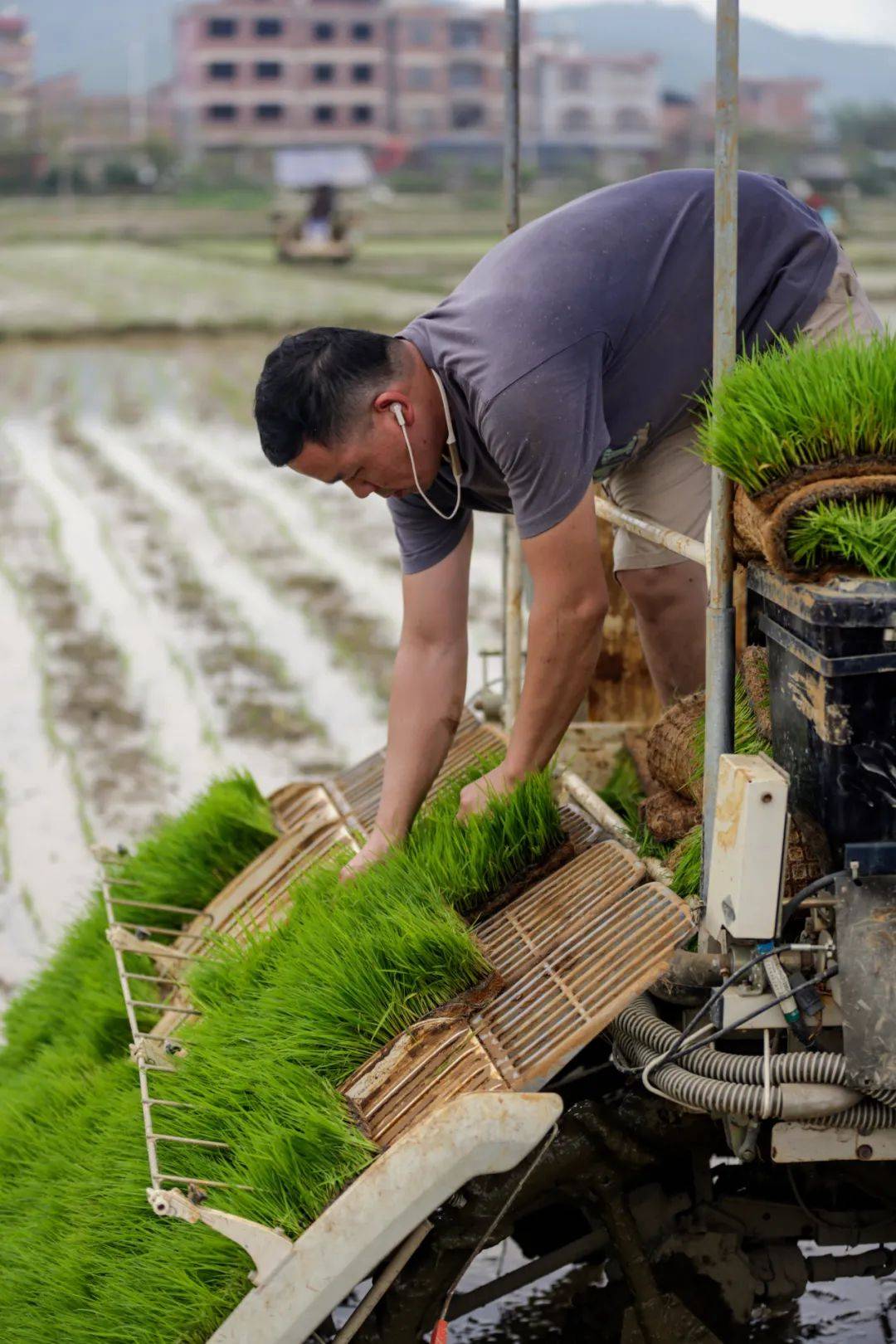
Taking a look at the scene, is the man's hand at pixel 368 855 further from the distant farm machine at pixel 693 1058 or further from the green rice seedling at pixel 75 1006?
the green rice seedling at pixel 75 1006

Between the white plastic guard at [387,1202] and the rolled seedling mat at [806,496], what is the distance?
0.88m

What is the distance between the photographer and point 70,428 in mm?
14664

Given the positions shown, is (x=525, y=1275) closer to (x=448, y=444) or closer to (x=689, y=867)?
(x=689, y=867)

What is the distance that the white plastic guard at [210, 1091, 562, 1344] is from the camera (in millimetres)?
2309

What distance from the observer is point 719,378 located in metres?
2.53

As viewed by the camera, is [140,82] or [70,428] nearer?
[70,428]

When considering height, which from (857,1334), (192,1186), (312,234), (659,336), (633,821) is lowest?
(857,1334)

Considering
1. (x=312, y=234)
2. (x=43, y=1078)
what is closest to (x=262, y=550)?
(x=43, y=1078)

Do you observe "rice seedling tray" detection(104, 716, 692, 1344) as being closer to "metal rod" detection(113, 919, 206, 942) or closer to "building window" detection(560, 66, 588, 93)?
"metal rod" detection(113, 919, 206, 942)

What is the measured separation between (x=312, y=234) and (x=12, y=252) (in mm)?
7276

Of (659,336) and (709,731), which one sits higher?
(659,336)

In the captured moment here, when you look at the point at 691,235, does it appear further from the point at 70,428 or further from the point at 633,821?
the point at 70,428

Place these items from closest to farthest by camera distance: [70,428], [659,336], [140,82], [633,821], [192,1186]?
[192,1186], [659,336], [633,821], [70,428], [140,82]

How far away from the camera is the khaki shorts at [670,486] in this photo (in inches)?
126
